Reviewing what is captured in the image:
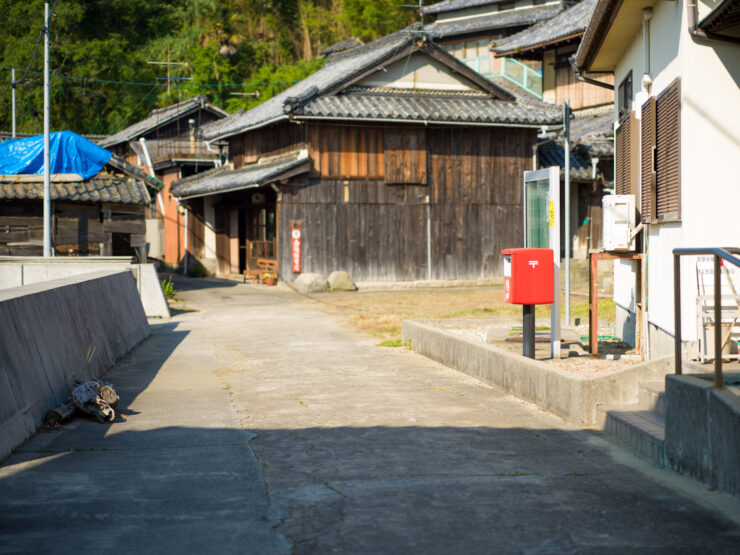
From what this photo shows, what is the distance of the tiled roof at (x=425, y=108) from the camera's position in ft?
81.5

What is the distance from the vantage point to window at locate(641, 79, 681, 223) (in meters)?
8.71

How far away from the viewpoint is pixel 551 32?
32125 millimetres

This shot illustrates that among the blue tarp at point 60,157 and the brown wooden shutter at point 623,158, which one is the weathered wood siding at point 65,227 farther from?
the brown wooden shutter at point 623,158

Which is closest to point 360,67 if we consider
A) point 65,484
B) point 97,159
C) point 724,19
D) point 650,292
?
point 97,159

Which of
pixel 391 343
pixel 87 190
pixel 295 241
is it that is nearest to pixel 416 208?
pixel 295 241

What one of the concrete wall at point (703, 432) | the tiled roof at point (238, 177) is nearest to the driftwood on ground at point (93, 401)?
the concrete wall at point (703, 432)

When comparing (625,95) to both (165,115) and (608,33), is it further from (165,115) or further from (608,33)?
(165,115)

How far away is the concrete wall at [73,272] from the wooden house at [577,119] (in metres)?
14.3

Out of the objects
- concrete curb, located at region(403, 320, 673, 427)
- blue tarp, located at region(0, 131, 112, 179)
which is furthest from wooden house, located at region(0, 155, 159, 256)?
concrete curb, located at region(403, 320, 673, 427)

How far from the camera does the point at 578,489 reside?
5.24 metres

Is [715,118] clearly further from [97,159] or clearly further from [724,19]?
[97,159]

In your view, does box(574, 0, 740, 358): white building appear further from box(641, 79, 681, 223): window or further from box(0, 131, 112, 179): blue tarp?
box(0, 131, 112, 179): blue tarp

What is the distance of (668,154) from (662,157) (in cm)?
36

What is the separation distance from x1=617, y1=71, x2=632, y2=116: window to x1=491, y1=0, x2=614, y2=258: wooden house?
42.4 ft
